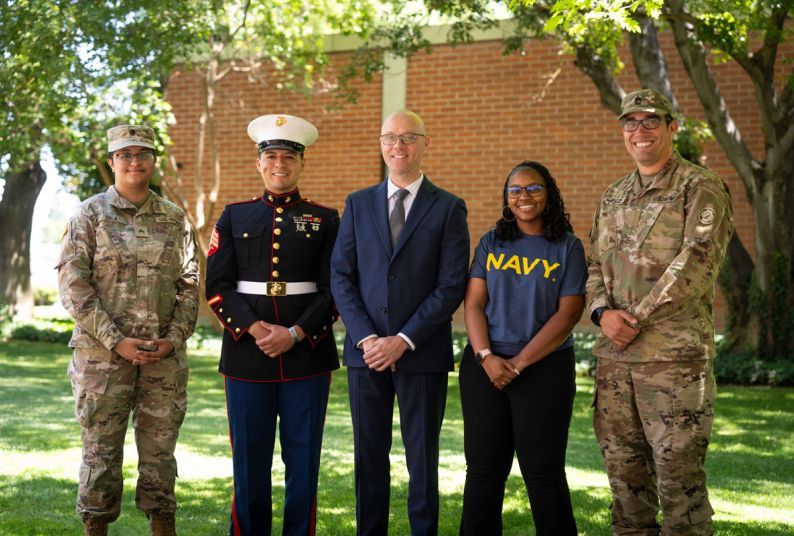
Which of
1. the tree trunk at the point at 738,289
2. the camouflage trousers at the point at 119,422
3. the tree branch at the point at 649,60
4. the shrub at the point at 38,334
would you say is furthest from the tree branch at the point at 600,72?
the shrub at the point at 38,334

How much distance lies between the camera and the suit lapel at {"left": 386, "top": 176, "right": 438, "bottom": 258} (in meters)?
3.95

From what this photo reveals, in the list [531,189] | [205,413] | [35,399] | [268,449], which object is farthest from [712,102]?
[35,399]

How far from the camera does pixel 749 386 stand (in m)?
9.88

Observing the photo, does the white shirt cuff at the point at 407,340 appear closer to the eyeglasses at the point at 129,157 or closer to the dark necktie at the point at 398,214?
the dark necktie at the point at 398,214

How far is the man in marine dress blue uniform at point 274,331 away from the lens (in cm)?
402

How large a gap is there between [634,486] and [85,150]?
8.67m

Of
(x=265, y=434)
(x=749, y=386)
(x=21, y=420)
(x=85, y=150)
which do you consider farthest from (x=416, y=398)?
(x=85, y=150)

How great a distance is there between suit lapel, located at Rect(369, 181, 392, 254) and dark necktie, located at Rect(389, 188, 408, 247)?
3cm

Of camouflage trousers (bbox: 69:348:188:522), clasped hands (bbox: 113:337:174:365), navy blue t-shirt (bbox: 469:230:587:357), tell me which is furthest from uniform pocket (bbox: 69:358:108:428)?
navy blue t-shirt (bbox: 469:230:587:357)

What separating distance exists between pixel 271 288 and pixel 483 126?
9386mm

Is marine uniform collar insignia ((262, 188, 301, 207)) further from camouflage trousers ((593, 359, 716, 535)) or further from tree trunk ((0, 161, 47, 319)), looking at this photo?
tree trunk ((0, 161, 47, 319))

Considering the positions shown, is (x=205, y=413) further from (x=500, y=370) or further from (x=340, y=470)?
(x=500, y=370)

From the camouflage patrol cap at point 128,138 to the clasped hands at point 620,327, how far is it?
6.83ft

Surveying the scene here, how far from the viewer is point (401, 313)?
3.91 m
